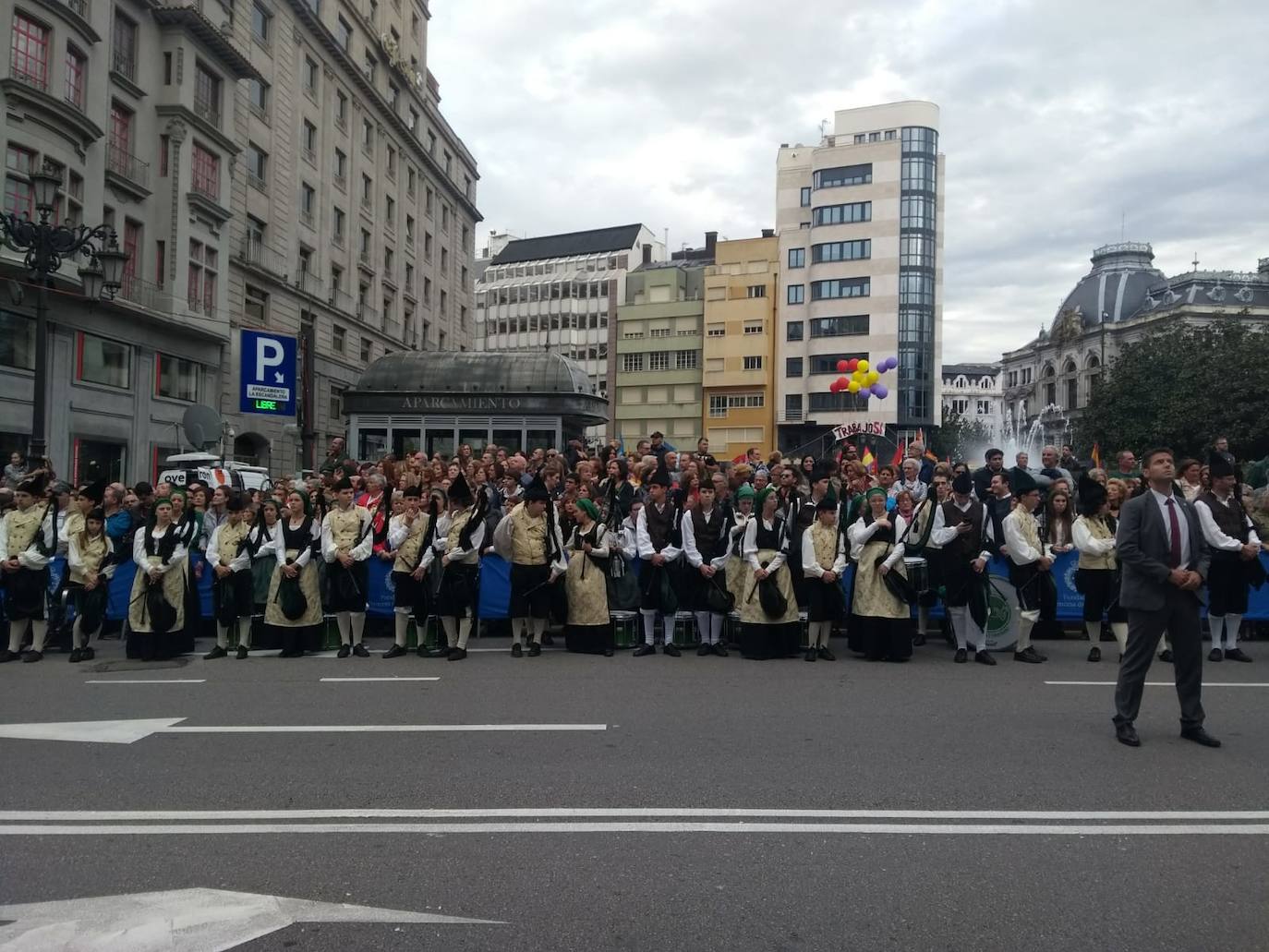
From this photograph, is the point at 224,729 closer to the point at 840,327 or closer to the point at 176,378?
the point at 176,378

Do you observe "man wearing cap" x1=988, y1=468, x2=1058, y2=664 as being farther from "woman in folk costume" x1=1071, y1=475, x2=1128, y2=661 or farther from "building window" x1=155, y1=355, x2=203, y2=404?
"building window" x1=155, y1=355, x2=203, y2=404

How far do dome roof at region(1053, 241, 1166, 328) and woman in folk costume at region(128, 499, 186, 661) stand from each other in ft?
356

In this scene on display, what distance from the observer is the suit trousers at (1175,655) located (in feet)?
21.6

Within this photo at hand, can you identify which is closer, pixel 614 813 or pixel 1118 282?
pixel 614 813

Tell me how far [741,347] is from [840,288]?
7.79 meters

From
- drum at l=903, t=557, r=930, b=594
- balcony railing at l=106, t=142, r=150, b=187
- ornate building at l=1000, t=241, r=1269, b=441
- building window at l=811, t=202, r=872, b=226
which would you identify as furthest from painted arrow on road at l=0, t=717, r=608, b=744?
ornate building at l=1000, t=241, r=1269, b=441

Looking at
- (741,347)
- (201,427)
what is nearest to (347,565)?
(201,427)

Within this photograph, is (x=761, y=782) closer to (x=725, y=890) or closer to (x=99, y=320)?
(x=725, y=890)

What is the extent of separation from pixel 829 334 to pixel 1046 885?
65878mm

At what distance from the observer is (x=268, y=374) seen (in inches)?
704

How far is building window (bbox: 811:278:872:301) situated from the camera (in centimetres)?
6762

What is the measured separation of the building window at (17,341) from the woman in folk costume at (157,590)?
1647 centimetres

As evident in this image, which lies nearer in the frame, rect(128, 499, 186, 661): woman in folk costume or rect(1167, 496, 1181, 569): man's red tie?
rect(1167, 496, 1181, 569): man's red tie

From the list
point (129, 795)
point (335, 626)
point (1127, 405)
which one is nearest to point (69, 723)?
point (129, 795)
